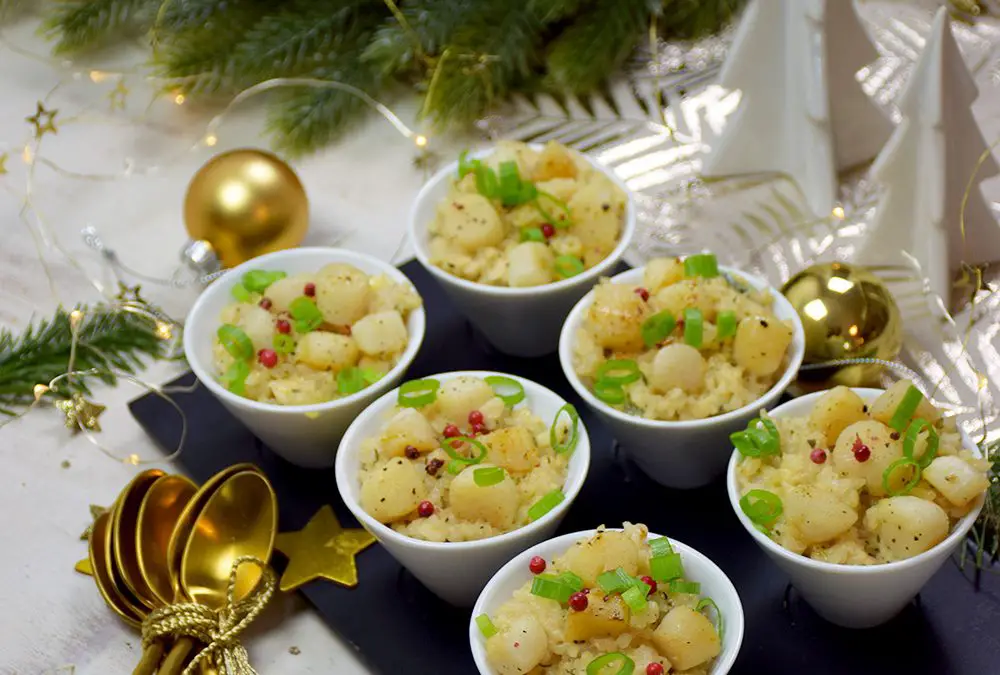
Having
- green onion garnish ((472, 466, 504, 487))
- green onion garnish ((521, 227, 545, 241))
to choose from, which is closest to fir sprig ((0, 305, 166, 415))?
green onion garnish ((521, 227, 545, 241))

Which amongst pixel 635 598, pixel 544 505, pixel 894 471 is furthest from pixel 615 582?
pixel 894 471

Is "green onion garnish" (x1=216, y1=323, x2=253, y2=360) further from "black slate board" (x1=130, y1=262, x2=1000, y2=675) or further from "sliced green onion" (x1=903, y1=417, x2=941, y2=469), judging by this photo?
→ "sliced green onion" (x1=903, y1=417, x2=941, y2=469)

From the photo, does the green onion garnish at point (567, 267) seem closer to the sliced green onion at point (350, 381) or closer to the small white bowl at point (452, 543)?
the small white bowl at point (452, 543)

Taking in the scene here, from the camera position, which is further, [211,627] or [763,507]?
[211,627]

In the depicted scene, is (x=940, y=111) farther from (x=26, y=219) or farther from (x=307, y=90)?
(x=26, y=219)

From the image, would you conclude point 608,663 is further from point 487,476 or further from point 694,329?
point 694,329

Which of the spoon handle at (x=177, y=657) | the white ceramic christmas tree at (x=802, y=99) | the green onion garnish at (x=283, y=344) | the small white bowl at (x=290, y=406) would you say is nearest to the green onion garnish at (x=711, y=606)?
the small white bowl at (x=290, y=406)

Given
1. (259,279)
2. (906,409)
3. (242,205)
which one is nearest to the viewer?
(906,409)
